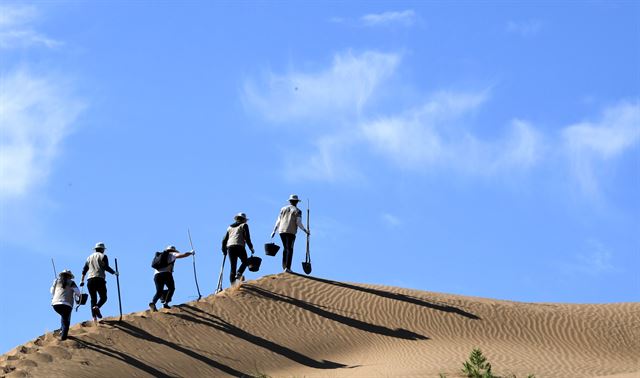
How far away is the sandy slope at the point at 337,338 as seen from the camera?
2125cm

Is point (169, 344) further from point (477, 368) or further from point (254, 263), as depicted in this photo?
point (477, 368)

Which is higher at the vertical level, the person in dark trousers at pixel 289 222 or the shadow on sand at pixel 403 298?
the person in dark trousers at pixel 289 222

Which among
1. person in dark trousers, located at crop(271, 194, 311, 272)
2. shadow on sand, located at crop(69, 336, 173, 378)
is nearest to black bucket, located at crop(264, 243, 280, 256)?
person in dark trousers, located at crop(271, 194, 311, 272)

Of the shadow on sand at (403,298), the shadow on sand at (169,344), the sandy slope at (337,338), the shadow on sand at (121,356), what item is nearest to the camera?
the shadow on sand at (121,356)

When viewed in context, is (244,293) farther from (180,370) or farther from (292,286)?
(180,370)

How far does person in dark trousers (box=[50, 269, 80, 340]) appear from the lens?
A: 824 inches

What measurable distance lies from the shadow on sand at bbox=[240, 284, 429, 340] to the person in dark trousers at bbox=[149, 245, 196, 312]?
8.15ft

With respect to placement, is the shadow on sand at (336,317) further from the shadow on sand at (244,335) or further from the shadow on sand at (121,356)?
the shadow on sand at (121,356)

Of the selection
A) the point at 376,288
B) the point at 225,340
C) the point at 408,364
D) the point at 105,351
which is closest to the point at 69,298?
the point at 105,351

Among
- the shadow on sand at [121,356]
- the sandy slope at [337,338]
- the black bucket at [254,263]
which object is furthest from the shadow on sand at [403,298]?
the shadow on sand at [121,356]

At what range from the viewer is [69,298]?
21.0m

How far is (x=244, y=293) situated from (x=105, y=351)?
4.45m

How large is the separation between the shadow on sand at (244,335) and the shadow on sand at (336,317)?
1.69 m

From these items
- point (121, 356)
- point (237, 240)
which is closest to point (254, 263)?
point (237, 240)
